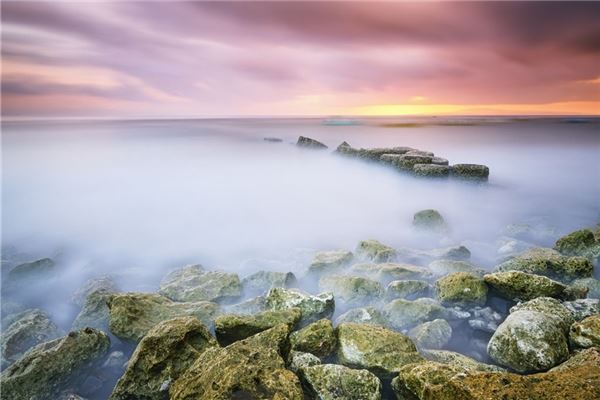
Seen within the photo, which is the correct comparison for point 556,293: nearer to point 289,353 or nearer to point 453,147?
point 289,353

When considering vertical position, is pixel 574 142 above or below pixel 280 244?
above

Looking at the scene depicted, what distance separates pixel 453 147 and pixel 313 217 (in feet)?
61.2

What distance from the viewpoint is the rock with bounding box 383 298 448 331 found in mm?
4105

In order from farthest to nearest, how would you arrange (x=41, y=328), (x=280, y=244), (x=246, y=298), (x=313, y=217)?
1. (x=313, y=217)
2. (x=280, y=244)
3. (x=246, y=298)
4. (x=41, y=328)

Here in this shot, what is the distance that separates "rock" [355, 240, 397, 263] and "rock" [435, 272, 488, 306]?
56.5 inches

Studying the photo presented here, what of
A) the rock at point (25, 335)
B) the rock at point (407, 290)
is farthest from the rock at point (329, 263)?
the rock at point (25, 335)

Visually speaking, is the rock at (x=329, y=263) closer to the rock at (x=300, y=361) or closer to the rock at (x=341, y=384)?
the rock at (x=300, y=361)

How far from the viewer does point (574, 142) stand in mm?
26062

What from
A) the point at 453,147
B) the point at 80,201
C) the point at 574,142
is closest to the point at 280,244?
the point at 80,201

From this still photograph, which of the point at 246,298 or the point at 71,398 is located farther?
the point at 246,298

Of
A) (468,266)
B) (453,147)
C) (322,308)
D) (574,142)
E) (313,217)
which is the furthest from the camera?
(574,142)

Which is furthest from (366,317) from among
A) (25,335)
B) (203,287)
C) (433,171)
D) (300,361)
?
(433,171)

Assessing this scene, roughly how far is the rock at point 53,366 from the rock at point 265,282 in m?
2.06

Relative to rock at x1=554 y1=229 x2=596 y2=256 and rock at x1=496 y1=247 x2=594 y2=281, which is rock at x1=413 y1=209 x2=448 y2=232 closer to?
rock at x1=554 y1=229 x2=596 y2=256
